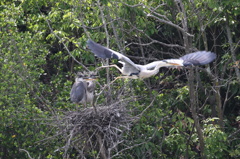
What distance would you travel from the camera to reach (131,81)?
11.6 meters

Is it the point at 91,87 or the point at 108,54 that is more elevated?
the point at 108,54

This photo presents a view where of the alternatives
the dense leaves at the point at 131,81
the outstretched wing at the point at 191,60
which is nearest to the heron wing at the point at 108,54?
the outstretched wing at the point at 191,60

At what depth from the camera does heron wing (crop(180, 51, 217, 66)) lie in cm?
991

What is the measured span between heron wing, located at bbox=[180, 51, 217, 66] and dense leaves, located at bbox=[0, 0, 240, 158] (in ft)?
2.55

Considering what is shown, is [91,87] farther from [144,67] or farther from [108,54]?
[108,54]

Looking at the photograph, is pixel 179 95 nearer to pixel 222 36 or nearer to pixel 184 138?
pixel 184 138

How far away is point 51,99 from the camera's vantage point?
12.1m

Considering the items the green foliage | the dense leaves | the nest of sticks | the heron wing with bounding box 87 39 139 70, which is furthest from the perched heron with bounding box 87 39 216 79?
the green foliage

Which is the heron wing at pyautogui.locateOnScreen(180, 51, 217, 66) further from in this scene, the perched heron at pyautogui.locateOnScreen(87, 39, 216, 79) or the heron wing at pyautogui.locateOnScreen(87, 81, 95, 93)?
the heron wing at pyautogui.locateOnScreen(87, 81, 95, 93)

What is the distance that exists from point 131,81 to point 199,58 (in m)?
1.91

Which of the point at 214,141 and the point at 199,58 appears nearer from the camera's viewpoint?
the point at 199,58

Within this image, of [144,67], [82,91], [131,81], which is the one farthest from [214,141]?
[82,91]

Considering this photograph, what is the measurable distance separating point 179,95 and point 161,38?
6.94ft

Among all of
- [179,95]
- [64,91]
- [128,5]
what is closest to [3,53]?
[64,91]
